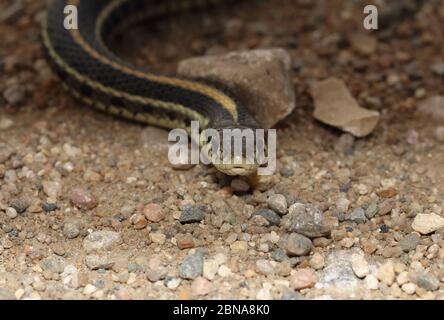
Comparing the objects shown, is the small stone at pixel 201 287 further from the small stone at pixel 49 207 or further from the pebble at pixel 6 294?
the small stone at pixel 49 207

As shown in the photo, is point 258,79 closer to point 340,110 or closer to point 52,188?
point 340,110

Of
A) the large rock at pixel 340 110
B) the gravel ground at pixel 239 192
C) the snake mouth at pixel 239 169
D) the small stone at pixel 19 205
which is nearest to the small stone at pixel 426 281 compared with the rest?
the gravel ground at pixel 239 192

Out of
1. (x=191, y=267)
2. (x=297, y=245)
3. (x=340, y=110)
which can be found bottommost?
(x=191, y=267)

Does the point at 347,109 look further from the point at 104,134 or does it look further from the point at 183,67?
the point at 104,134

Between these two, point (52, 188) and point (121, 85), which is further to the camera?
point (121, 85)

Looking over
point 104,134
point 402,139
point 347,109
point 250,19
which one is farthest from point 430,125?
point 104,134

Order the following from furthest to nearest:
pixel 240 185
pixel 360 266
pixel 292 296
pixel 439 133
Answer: pixel 439 133 → pixel 240 185 → pixel 360 266 → pixel 292 296

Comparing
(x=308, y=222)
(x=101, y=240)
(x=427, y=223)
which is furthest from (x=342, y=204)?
(x=101, y=240)
